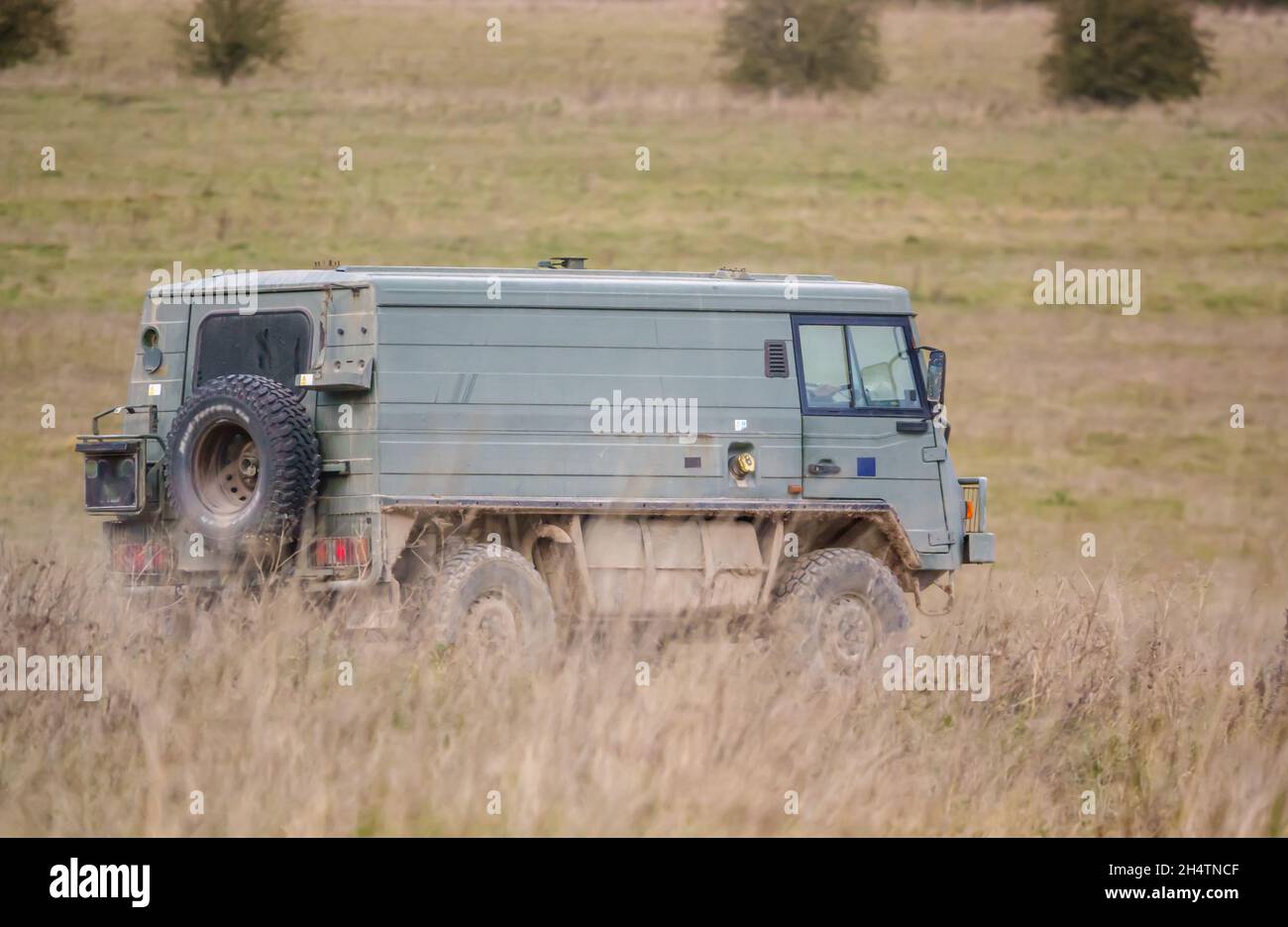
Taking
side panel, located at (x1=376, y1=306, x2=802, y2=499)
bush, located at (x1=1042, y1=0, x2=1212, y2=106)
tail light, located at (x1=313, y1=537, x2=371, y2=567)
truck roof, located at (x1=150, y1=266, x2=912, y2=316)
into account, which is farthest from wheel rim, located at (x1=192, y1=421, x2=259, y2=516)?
bush, located at (x1=1042, y1=0, x2=1212, y2=106)

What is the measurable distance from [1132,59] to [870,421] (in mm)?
41707

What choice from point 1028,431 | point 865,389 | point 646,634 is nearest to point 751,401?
point 865,389

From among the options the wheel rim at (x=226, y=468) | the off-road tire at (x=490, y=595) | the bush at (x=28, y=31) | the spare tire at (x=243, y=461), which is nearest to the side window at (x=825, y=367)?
the off-road tire at (x=490, y=595)

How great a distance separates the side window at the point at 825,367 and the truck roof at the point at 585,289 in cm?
15

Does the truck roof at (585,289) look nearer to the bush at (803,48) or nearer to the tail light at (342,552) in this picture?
the tail light at (342,552)

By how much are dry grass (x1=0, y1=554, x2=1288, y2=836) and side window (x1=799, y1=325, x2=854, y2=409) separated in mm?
1844

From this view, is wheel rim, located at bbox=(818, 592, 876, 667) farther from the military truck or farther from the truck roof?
the truck roof

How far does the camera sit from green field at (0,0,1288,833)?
25.0m

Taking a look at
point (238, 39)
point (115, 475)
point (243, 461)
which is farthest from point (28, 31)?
point (243, 461)

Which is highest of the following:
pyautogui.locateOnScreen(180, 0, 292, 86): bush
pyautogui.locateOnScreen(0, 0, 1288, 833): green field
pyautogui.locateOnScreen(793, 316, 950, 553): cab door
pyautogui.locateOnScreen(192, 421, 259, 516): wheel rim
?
pyautogui.locateOnScreen(180, 0, 292, 86): bush

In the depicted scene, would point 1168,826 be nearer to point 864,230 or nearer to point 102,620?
point 102,620

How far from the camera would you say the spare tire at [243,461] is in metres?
11.6
